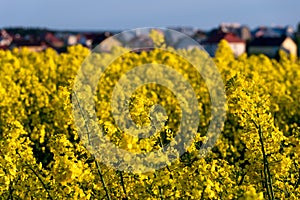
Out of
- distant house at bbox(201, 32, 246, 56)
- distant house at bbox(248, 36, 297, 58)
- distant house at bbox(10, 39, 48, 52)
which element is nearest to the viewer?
distant house at bbox(201, 32, 246, 56)

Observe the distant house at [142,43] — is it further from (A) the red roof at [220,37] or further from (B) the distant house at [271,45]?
(B) the distant house at [271,45]

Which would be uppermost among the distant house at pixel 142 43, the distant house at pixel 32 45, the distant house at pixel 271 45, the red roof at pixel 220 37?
the distant house at pixel 32 45

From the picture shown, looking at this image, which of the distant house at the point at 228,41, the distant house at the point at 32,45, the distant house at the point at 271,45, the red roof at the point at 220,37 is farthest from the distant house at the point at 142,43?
the distant house at the point at 32,45

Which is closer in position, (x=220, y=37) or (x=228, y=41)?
(x=220, y=37)

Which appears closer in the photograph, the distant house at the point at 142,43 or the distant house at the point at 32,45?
the distant house at the point at 142,43

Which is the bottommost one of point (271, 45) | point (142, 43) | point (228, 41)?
point (142, 43)

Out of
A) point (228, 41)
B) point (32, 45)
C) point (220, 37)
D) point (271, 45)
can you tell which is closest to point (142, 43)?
point (220, 37)

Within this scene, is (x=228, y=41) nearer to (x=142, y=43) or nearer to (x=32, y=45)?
(x=142, y=43)

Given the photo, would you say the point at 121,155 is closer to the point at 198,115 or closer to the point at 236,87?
the point at 236,87

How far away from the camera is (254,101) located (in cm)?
904

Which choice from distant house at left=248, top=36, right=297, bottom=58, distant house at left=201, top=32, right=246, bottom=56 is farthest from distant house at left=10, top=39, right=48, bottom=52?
distant house at left=248, top=36, right=297, bottom=58

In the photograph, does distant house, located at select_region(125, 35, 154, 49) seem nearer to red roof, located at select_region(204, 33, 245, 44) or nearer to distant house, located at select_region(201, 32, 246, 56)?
distant house, located at select_region(201, 32, 246, 56)

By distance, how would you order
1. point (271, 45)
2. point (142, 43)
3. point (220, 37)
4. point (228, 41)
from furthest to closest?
point (228, 41), point (271, 45), point (220, 37), point (142, 43)

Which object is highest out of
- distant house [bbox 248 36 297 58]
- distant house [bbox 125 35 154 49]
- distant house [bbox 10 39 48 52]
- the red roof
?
distant house [bbox 10 39 48 52]
